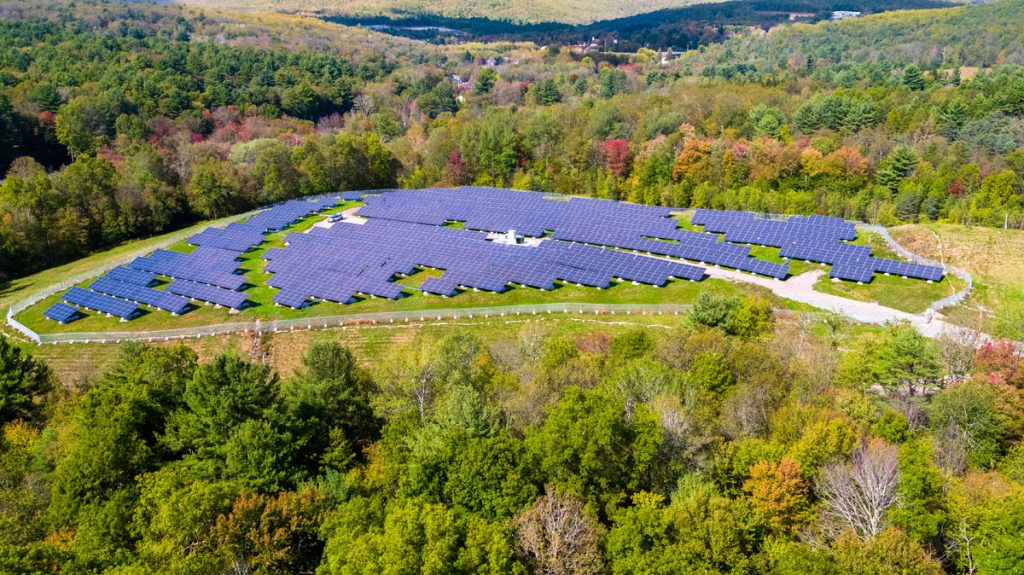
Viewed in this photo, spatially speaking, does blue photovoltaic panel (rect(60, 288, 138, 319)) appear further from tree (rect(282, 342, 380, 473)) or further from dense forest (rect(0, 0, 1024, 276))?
tree (rect(282, 342, 380, 473))

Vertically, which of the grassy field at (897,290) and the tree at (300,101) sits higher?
the tree at (300,101)

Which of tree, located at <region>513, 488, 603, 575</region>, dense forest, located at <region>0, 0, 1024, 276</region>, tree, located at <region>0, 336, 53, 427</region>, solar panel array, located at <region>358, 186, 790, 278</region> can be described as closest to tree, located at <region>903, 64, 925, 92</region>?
dense forest, located at <region>0, 0, 1024, 276</region>

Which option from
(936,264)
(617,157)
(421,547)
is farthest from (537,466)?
(617,157)

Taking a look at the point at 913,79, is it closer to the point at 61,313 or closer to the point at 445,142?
the point at 445,142

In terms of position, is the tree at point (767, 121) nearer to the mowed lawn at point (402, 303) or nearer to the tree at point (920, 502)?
the mowed lawn at point (402, 303)

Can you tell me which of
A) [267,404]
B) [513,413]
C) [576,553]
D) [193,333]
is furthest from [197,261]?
[576,553]

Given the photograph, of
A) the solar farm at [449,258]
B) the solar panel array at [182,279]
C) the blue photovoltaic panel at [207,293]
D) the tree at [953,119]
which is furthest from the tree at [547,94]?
the blue photovoltaic panel at [207,293]
